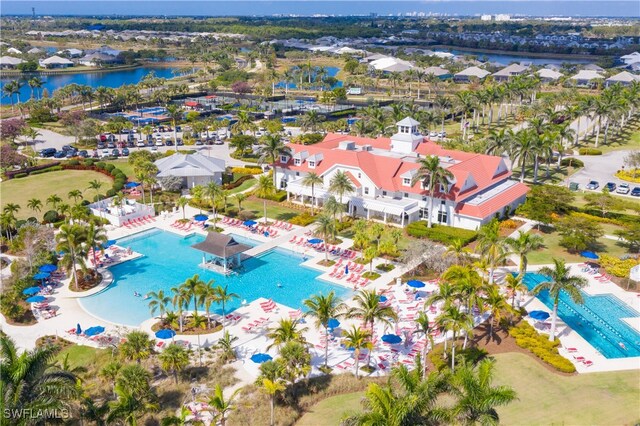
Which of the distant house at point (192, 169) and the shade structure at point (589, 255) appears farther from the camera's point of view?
the distant house at point (192, 169)

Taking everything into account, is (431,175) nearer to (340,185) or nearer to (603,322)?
(340,185)

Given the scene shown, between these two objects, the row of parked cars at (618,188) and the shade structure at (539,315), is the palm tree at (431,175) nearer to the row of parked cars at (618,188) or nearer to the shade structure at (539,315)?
the shade structure at (539,315)

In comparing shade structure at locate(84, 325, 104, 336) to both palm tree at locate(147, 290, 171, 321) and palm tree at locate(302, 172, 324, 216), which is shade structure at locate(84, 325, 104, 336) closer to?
palm tree at locate(147, 290, 171, 321)

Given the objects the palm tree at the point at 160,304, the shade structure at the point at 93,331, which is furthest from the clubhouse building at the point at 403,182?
the shade structure at the point at 93,331

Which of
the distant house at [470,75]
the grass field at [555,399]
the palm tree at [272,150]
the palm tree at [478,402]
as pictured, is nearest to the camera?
the palm tree at [478,402]

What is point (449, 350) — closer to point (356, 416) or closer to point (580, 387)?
point (580, 387)

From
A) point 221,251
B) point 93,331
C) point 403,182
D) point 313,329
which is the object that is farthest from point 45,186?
point 313,329

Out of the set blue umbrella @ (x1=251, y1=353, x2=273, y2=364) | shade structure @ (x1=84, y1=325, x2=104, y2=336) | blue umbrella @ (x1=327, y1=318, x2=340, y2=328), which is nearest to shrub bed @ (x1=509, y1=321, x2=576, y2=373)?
blue umbrella @ (x1=327, y1=318, x2=340, y2=328)

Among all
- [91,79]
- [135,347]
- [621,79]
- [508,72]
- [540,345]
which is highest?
[508,72]
